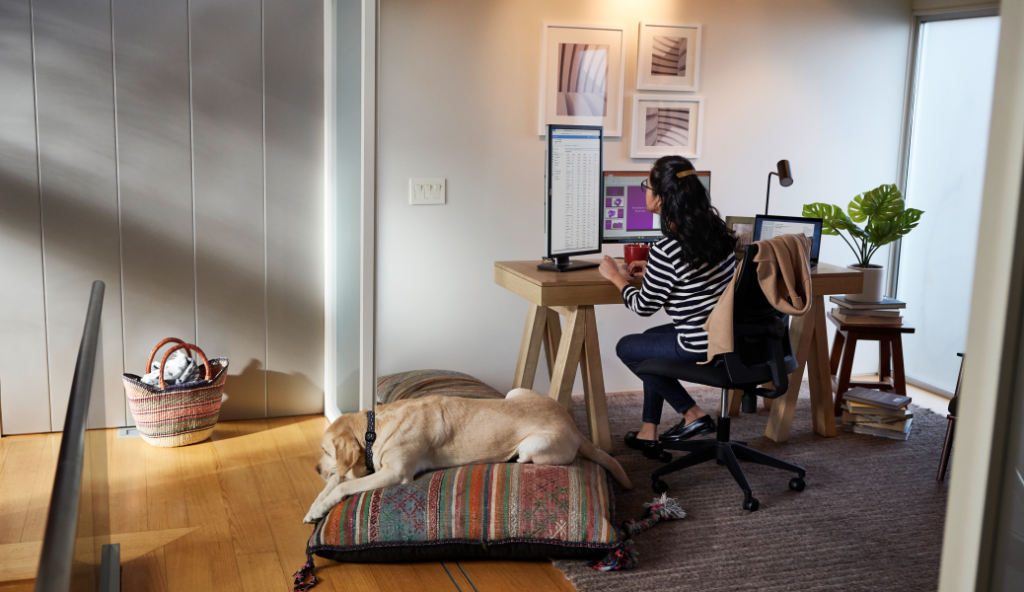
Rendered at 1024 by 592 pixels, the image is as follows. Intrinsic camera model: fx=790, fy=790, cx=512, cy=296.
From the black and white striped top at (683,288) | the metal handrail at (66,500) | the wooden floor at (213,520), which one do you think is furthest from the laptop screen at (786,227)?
the metal handrail at (66,500)

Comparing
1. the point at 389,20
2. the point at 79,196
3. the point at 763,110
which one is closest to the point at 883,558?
the point at 763,110

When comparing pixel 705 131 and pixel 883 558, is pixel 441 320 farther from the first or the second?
pixel 883 558

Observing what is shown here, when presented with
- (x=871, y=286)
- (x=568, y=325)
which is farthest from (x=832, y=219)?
(x=568, y=325)

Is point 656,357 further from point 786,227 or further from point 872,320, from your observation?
point 872,320

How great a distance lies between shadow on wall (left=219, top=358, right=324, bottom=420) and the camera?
3732mm

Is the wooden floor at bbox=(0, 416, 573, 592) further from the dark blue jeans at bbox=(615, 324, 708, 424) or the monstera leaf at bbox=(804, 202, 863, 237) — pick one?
the monstera leaf at bbox=(804, 202, 863, 237)

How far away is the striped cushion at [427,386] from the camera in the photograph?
3439 millimetres

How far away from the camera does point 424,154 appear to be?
151 inches

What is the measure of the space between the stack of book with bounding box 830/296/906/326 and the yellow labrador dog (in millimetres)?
1978

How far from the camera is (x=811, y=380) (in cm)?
377

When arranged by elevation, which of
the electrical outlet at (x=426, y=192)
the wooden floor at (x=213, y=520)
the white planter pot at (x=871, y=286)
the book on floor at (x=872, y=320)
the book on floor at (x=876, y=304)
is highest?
the electrical outlet at (x=426, y=192)

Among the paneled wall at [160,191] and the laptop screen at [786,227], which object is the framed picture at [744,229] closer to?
the laptop screen at [786,227]

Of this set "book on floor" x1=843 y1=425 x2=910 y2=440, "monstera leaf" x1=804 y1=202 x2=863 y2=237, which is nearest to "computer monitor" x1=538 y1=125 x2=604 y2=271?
"monstera leaf" x1=804 y1=202 x2=863 y2=237

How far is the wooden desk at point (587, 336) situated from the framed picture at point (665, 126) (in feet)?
3.26
